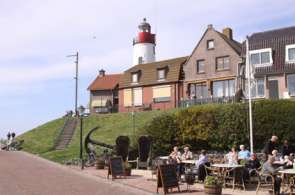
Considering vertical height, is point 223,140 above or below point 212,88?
below

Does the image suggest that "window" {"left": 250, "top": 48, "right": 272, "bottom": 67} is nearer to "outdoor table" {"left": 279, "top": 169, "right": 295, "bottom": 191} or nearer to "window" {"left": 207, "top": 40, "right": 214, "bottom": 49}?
"window" {"left": 207, "top": 40, "right": 214, "bottom": 49}

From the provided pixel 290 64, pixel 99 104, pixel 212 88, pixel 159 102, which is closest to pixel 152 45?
pixel 99 104

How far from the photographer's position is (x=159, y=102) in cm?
5412

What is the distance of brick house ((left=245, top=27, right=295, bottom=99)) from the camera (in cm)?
4303

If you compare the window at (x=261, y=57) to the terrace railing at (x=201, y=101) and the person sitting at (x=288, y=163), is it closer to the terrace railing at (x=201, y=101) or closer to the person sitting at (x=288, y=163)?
the terrace railing at (x=201, y=101)

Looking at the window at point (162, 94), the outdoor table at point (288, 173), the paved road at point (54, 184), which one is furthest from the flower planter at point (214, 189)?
the window at point (162, 94)

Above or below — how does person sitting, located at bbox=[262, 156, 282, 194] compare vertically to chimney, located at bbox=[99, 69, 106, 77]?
below

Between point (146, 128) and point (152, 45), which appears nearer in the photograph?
point (146, 128)

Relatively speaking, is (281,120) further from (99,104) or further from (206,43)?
(99,104)

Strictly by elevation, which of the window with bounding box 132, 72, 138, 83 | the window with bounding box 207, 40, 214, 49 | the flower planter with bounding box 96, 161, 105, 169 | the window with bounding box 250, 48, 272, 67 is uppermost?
the window with bounding box 207, 40, 214, 49

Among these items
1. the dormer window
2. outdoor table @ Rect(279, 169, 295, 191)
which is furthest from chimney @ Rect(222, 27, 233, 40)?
outdoor table @ Rect(279, 169, 295, 191)

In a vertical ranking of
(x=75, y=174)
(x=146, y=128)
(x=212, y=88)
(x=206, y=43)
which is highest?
(x=206, y=43)

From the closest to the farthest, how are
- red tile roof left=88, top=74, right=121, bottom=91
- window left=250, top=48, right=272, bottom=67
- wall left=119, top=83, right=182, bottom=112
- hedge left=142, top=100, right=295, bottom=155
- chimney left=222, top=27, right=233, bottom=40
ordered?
hedge left=142, top=100, right=295, bottom=155
window left=250, top=48, right=272, bottom=67
chimney left=222, top=27, right=233, bottom=40
wall left=119, top=83, right=182, bottom=112
red tile roof left=88, top=74, right=121, bottom=91

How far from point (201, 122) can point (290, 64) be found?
48.5 feet
